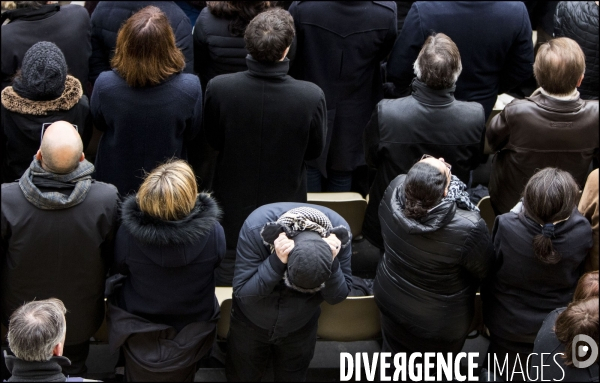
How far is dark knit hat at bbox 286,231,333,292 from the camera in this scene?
305 centimetres

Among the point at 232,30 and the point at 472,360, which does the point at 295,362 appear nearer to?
the point at 472,360

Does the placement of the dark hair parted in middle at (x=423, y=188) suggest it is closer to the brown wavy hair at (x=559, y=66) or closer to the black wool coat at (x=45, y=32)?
the brown wavy hair at (x=559, y=66)

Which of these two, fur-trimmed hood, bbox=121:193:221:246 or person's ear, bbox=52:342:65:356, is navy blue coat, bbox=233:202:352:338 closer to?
fur-trimmed hood, bbox=121:193:221:246

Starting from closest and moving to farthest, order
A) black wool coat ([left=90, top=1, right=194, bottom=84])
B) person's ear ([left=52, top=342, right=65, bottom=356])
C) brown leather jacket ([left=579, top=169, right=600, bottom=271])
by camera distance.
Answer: person's ear ([left=52, top=342, right=65, bottom=356]) < brown leather jacket ([left=579, top=169, right=600, bottom=271]) < black wool coat ([left=90, top=1, right=194, bottom=84])

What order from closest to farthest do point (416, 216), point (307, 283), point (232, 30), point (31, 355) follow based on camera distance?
1. point (31, 355)
2. point (307, 283)
3. point (416, 216)
4. point (232, 30)

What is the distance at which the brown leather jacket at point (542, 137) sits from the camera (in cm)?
391

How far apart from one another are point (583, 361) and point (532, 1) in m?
3.14

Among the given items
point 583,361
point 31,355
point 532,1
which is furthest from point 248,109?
point 532,1

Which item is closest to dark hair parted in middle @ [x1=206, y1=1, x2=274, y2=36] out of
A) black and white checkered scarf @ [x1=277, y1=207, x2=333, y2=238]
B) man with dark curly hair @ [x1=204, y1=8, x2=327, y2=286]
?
man with dark curly hair @ [x1=204, y1=8, x2=327, y2=286]

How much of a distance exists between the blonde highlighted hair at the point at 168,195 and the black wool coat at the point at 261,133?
64cm

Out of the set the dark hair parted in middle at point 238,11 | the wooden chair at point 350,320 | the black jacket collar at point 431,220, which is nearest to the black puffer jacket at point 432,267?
the black jacket collar at point 431,220

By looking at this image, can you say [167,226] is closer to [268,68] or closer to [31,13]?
[268,68]

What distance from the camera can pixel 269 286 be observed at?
3258 mm

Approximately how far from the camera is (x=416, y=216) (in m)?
3.37
